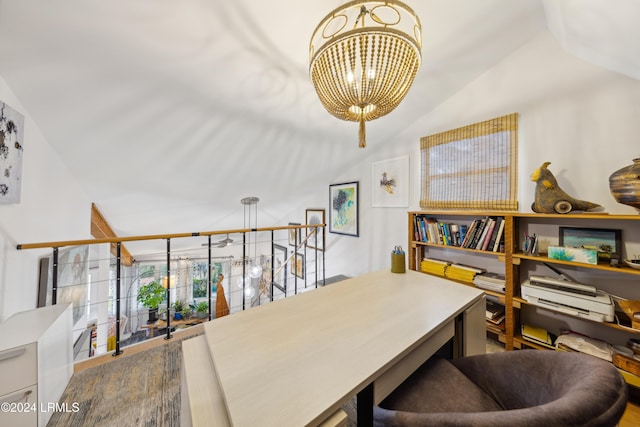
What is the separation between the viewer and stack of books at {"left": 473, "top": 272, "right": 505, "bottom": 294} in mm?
1994

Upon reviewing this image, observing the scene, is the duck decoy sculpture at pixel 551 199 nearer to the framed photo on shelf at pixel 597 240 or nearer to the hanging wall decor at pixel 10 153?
the framed photo on shelf at pixel 597 240

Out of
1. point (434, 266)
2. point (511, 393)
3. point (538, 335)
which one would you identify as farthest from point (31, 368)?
point (538, 335)

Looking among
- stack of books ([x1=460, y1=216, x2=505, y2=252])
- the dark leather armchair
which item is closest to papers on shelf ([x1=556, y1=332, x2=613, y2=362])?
stack of books ([x1=460, y1=216, x2=505, y2=252])

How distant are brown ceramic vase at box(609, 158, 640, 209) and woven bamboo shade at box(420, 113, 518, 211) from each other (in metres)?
0.61

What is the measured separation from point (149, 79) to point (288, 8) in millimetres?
1136

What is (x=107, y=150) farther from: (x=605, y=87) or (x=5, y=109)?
(x=605, y=87)

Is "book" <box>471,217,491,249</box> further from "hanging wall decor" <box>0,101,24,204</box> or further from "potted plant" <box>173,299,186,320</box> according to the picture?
"potted plant" <box>173,299,186,320</box>

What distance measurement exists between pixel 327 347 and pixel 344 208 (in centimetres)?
311

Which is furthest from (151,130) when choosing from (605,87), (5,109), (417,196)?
(605,87)

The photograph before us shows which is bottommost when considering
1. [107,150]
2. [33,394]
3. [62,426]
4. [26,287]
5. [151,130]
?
[62,426]

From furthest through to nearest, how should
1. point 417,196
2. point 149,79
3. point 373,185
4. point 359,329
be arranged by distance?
point 373,185, point 417,196, point 149,79, point 359,329

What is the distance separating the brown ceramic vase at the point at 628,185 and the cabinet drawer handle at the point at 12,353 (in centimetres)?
336

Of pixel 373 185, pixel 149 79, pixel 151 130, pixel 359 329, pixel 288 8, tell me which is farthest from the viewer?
pixel 373 185

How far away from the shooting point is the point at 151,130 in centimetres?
219
